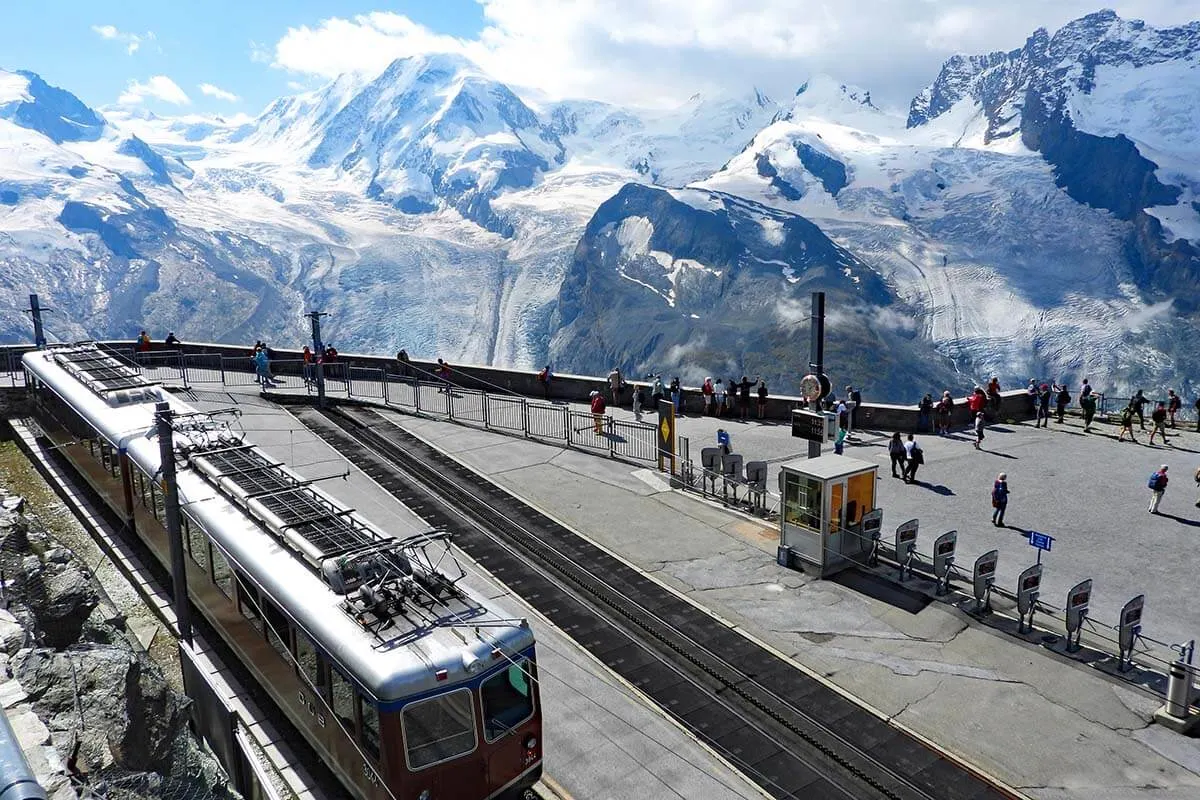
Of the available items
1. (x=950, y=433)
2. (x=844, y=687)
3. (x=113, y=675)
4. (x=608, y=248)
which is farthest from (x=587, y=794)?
(x=608, y=248)

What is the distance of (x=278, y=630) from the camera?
11.6m

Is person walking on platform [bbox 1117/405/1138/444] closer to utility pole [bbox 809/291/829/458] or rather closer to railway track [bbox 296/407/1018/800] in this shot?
utility pole [bbox 809/291/829/458]

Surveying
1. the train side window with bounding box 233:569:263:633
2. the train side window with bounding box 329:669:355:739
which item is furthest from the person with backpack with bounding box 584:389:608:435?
the train side window with bounding box 329:669:355:739

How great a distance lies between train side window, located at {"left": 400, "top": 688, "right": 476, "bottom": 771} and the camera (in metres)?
9.31

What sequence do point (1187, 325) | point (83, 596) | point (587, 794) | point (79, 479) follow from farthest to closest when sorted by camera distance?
point (1187, 325) < point (79, 479) < point (83, 596) < point (587, 794)

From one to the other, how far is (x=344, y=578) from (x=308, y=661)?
112 centimetres

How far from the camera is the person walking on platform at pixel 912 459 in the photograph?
918 inches

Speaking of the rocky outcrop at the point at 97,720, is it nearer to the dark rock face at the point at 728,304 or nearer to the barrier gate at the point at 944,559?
the barrier gate at the point at 944,559

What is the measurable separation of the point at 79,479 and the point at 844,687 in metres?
20.8

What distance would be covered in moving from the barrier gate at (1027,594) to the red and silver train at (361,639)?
31.0 feet

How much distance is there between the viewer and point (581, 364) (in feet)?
618

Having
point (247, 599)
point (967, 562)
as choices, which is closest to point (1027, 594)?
point (967, 562)

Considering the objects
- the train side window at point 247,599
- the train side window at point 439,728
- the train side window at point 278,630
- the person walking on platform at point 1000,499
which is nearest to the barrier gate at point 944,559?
the person walking on platform at point 1000,499

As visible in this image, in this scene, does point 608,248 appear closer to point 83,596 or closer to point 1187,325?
point 1187,325
